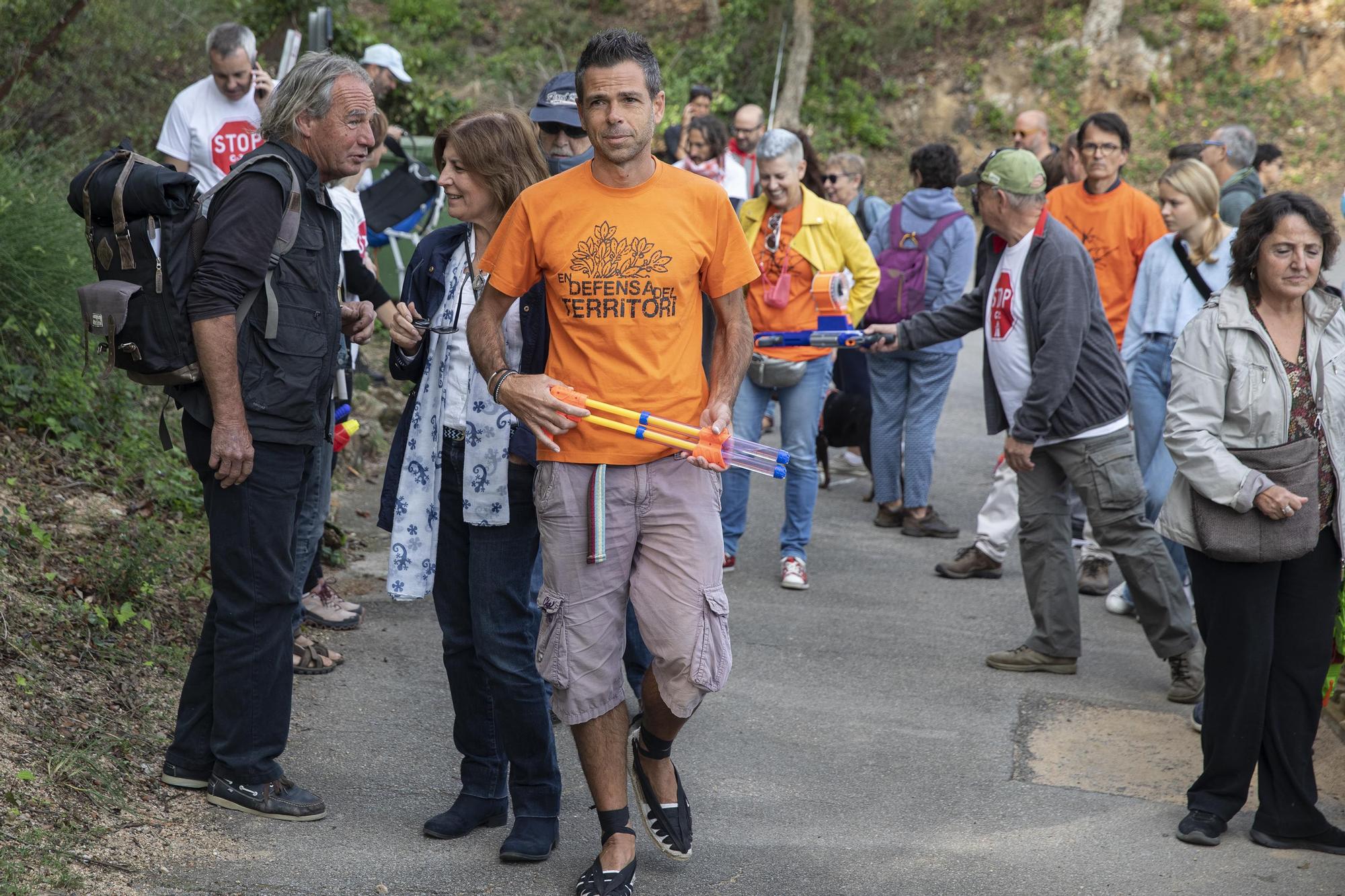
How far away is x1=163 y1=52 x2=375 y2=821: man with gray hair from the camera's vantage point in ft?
12.4

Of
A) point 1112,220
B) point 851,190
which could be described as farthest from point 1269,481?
point 851,190

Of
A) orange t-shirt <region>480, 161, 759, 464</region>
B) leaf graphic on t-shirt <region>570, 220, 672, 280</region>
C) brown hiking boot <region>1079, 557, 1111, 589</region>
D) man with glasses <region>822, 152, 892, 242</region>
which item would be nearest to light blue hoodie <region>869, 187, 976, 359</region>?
man with glasses <region>822, 152, 892, 242</region>

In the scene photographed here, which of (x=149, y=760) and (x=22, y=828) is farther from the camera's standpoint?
(x=149, y=760)

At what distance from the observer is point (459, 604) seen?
13.0ft

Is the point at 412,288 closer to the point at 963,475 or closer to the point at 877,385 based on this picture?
the point at 877,385

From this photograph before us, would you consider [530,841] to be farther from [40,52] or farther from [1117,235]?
[40,52]

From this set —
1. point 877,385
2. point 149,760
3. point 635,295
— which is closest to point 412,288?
point 635,295

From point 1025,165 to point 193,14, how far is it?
1014 cm

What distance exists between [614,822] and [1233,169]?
7.16 meters

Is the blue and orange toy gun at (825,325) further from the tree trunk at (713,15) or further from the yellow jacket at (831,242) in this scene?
the tree trunk at (713,15)

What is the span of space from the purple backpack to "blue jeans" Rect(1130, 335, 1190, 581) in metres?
1.58

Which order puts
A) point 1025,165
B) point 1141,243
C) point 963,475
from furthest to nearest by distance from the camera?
point 963,475, point 1141,243, point 1025,165

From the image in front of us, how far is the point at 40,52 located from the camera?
8.55 meters

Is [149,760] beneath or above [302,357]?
beneath
